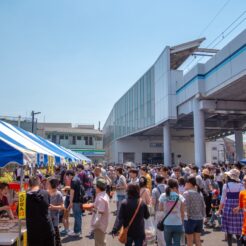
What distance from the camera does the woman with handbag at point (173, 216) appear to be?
5.79 m

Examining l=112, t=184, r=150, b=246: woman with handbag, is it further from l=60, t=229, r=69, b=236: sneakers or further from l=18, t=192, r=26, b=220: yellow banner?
l=60, t=229, r=69, b=236: sneakers

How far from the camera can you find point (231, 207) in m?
7.02

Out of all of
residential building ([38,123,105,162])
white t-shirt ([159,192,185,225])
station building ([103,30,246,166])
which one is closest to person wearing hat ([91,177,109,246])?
white t-shirt ([159,192,185,225])

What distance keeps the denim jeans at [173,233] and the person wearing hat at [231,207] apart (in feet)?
5.52

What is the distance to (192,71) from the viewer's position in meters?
24.9

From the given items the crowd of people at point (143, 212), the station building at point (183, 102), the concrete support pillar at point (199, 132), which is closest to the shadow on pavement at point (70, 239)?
the crowd of people at point (143, 212)

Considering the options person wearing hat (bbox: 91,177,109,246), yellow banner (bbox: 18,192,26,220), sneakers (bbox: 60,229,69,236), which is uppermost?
yellow banner (bbox: 18,192,26,220)

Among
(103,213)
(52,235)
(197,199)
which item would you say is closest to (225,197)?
(197,199)

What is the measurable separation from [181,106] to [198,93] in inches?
226

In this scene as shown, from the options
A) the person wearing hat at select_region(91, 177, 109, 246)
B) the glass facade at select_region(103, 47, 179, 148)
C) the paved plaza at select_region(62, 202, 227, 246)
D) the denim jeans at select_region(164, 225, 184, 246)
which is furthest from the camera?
the glass facade at select_region(103, 47, 179, 148)

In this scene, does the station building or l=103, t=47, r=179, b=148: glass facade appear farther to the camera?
l=103, t=47, r=179, b=148: glass facade

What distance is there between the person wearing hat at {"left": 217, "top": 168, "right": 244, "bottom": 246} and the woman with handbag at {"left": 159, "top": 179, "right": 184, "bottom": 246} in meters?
1.60

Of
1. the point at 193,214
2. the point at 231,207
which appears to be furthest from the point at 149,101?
the point at 193,214

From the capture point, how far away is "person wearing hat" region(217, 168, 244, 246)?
690 centimetres
